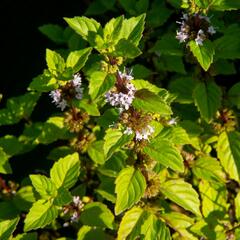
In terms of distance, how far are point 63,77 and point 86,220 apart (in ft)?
3.39

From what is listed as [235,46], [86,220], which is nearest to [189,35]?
[235,46]

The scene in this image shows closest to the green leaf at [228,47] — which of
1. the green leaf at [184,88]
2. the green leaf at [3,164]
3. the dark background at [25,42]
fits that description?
the green leaf at [184,88]

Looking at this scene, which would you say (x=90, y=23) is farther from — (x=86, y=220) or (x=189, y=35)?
(x=86, y=220)

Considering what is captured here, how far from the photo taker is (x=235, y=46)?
9.91 feet

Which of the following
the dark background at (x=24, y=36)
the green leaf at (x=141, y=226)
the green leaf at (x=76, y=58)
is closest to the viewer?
the green leaf at (x=76, y=58)

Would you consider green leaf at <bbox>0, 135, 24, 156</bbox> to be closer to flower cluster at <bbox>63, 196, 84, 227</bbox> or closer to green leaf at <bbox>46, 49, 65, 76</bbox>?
flower cluster at <bbox>63, 196, 84, 227</bbox>

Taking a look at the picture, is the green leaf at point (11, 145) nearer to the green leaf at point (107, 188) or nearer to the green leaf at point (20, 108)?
the green leaf at point (20, 108)

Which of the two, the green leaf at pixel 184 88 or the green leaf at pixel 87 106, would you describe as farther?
the green leaf at pixel 184 88

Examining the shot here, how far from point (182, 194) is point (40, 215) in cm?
88

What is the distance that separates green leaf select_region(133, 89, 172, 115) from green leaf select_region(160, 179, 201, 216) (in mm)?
755

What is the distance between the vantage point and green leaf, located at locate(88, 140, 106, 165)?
10.4 feet

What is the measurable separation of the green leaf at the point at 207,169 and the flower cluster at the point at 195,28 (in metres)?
0.90

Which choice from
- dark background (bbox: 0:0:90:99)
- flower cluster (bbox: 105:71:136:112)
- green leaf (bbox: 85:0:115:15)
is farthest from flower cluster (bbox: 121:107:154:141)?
dark background (bbox: 0:0:90:99)

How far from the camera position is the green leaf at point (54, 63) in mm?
2668
